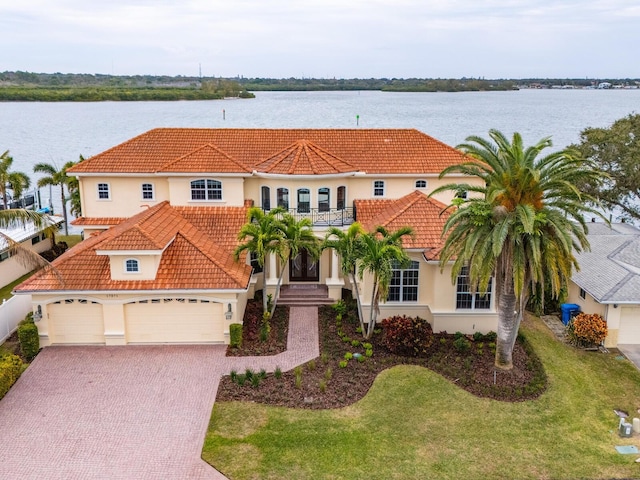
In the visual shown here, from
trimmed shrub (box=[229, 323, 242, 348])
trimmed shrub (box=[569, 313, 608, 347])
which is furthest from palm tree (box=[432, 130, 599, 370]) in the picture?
trimmed shrub (box=[229, 323, 242, 348])

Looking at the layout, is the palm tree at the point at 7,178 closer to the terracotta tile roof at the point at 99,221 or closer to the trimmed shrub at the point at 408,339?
the terracotta tile roof at the point at 99,221

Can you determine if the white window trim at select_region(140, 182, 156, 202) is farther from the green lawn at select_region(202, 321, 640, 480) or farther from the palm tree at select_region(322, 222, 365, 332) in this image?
the green lawn at select_region(202, 321, 640, 480)

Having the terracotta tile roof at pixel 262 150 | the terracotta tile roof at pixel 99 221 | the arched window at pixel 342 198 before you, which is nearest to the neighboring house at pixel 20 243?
the terracotta tile roof at pixel 99 221

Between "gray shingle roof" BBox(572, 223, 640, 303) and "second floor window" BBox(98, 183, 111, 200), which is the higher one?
"second floor window" BBox(98, 183, 111, 200)

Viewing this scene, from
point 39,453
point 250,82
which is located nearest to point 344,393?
point 39,453

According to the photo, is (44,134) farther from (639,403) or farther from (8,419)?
(639,403)
